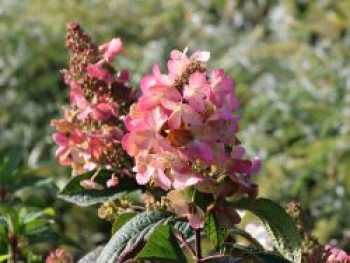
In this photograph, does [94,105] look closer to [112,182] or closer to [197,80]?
[112,182]

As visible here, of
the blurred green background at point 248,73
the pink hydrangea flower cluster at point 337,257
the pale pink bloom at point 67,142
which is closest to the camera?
the pink hydrangea flower cluster at point 337,257

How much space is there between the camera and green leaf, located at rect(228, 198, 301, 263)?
4.60ft

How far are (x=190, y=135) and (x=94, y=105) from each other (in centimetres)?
31

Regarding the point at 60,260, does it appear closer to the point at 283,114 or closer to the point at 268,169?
the point at 268,169

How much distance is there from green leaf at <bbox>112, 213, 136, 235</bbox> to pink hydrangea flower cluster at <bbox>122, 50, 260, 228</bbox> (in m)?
0.11

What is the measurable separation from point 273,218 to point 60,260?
0.40m

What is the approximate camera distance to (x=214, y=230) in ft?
4.73

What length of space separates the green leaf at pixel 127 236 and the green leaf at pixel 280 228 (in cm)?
13

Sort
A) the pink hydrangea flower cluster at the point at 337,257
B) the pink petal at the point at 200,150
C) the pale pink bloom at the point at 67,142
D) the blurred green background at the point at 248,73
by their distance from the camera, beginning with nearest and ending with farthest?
the pink petal at the point at 200,150, the pink hydrangea flower cluster at the point at 337,257, the pale pink bloom at the point at 67,142, the blurred green background at the point at 248,73

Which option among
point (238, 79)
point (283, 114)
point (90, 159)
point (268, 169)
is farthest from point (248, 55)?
point (90, 159)

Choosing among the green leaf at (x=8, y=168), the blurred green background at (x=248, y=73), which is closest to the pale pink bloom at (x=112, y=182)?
the green leaf at (x=8, y=168)

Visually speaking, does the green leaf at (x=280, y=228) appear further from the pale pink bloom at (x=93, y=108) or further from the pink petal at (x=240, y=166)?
the pale pink bloom at (x=93, y=108)

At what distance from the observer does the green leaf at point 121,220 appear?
149 centimetres

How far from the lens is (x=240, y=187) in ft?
4.64
